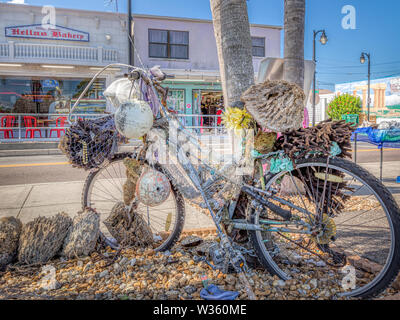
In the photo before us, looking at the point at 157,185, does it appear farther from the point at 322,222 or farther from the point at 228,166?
the point at 322,222

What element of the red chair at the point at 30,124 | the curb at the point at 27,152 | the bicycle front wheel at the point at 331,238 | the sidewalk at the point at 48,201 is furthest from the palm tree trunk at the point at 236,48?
the red chair at the point at 30,124

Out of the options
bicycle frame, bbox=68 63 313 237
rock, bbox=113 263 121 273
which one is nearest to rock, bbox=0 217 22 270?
rock, bbox=113 263 121 273

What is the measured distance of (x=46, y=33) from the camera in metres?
16.9

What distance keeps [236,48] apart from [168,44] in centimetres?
1778

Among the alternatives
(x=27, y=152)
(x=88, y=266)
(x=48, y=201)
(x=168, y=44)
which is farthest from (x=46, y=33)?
(x=88, y=266)

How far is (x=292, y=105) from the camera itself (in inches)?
83.7

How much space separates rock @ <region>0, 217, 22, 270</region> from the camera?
2.62 meters

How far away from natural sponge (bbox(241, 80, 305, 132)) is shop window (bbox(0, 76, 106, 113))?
16679 mm

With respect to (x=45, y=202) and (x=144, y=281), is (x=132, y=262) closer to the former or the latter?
(x=144, y=281)

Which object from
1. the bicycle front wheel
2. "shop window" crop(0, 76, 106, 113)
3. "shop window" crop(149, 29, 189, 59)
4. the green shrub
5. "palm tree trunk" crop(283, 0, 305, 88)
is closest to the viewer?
the bicycle front wheel

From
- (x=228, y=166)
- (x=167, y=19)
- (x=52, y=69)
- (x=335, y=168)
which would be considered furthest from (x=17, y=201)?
(x=167, y=19)

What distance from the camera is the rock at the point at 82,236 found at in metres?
2.73

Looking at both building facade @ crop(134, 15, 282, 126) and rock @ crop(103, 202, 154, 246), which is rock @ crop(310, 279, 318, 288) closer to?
rock @ crop(103, 202, 154, 246)

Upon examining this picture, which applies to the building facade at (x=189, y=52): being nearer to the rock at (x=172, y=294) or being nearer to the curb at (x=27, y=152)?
the curb at (x=27, y=152)
